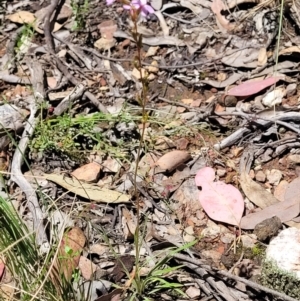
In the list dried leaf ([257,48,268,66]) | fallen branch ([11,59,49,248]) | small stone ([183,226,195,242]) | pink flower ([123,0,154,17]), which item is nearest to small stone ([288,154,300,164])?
small stone ([183,226,195,242])

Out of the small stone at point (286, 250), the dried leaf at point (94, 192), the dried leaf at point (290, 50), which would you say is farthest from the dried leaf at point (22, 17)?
the small stone at point (286, 250)

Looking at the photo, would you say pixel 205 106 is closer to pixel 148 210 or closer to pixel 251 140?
pixel 251 140

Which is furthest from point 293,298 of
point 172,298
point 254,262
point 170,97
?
point 170,97

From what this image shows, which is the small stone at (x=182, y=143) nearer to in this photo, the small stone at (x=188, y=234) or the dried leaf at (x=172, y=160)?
the dried leaf at (x=172, y=160)

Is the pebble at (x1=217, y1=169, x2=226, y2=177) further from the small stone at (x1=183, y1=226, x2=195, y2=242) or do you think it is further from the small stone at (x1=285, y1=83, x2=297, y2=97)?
the small stone at (x1=285, y1=83, x2=297, y2=97)

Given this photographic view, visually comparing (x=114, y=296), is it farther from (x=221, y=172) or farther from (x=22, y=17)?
(x=22, y=17)

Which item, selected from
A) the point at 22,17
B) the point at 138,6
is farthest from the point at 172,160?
the point at 22,17
